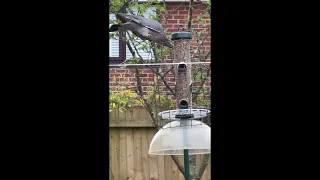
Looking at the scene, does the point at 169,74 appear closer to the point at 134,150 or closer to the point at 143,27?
the point at 134,150

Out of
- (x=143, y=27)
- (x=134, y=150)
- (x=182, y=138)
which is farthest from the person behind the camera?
(x=134, y=150)

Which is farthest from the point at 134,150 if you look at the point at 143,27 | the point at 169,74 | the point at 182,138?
the point at 182,138

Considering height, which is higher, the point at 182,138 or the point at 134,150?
the point at 182,138

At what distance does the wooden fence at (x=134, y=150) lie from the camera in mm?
3715

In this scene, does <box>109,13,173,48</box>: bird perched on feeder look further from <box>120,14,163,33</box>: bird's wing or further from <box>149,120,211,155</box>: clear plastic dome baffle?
<box>149,120,211,155</box>: clear plastic dome baffle

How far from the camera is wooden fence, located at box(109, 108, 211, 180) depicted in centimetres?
371

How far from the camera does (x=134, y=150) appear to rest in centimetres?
372

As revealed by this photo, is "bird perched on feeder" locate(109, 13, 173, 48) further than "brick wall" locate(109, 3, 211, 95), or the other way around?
"brick wall" locate(109, 3, 211, 95)

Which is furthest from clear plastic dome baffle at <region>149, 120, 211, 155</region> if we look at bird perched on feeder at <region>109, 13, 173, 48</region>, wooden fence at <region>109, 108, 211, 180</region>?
wooden fence at <region>109, 108, 211, 180</region>
